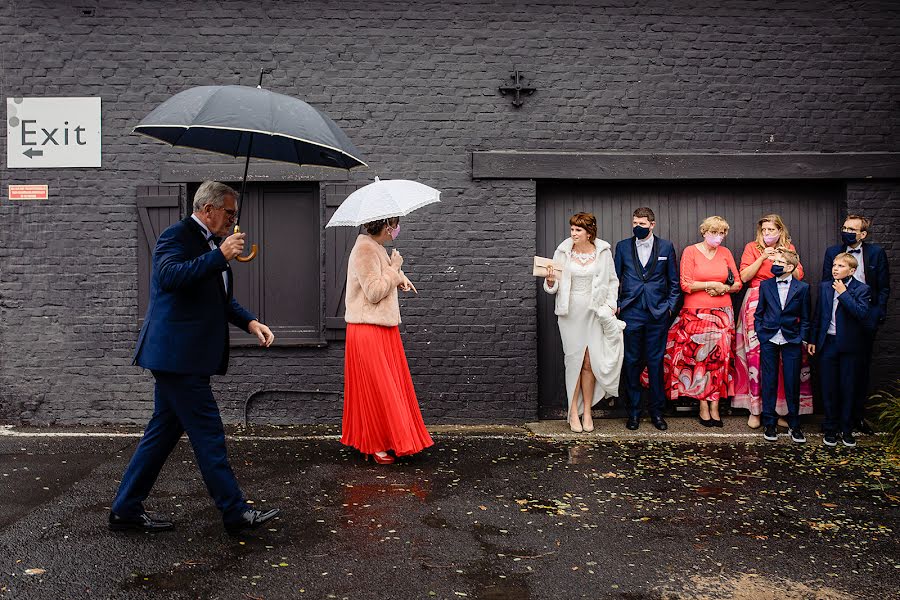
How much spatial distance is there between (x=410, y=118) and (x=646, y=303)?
3.03 metres

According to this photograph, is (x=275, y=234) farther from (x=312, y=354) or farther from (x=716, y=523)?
(x=716, y=523)

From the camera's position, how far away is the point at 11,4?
8.27 meters

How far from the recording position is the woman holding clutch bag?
7.77 metres

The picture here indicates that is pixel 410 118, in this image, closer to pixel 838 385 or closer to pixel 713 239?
pixel 713 239

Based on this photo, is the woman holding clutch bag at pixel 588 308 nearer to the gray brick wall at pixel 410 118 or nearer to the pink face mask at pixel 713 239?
the gray brick wall at pixel 410 118

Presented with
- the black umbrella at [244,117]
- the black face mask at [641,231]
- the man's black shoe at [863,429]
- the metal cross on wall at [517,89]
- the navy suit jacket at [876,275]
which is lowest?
the man's black shoe at [863,429]

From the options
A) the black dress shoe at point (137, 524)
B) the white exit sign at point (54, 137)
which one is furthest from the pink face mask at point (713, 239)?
the white exit sign at point (54, 137)

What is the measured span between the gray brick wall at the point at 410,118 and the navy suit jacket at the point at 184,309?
12.0ft

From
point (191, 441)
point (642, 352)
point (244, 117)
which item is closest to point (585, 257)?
point (642, 352)

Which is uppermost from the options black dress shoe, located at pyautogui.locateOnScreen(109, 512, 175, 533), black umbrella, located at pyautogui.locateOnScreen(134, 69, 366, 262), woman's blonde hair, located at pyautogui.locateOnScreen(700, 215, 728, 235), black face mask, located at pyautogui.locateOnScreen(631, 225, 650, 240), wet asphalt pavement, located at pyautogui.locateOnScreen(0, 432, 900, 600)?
black umbrella, located at pyautogui.locateOnScreen(134, 69, 366, 262)

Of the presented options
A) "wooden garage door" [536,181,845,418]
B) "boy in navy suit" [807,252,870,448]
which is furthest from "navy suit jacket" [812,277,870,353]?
"wooden garage door" [536,181,845,418]

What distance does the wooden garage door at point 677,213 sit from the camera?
8586mm

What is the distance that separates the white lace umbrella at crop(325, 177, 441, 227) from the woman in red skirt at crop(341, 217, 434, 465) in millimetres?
269

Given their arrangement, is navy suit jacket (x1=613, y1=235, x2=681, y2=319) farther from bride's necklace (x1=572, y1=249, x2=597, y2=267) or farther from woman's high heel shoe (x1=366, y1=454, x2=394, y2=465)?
woman's high heel shoe (x1=366, y1=454, x2=394, y2=465)
